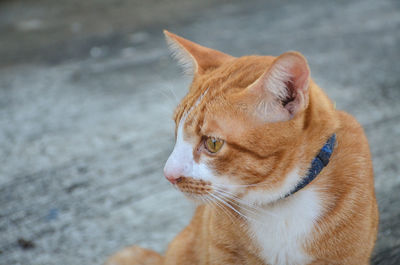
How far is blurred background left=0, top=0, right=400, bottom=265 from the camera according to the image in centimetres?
214

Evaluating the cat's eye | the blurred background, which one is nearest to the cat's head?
the cat's eye

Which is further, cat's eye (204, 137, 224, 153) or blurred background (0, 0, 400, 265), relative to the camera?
blurred background (0, 0, 400, 265)

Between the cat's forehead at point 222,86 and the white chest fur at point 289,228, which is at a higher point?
the cat's forehead at point 222,86

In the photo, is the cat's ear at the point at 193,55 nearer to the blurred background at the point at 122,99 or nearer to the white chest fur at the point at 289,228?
the white chest fur at the point at 289,228

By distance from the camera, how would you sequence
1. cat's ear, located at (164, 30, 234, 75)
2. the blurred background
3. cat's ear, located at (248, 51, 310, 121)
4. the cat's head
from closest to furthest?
cat's ear, located at (248, 51, 310, 121), the cat's head, cat's ear, located at (164, 30, 234, 75), the blurred background

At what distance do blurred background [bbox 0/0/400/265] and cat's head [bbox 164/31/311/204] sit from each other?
2.63ft

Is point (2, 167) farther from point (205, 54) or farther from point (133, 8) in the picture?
point (133, 8)

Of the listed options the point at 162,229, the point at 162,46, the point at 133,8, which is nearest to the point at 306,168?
Result: the point at 162,229

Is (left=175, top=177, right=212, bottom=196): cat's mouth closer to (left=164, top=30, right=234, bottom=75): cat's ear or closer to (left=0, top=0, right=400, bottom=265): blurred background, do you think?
(left=164, top=30, right=234, bottom=75): cat's ear

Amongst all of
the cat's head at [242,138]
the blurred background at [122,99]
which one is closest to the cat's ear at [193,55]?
the cat's head at [242,138]

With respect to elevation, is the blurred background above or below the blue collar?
below

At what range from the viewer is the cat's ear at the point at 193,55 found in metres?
1.60

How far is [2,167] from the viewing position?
99.6 inches

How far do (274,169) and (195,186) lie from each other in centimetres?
25
